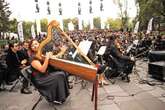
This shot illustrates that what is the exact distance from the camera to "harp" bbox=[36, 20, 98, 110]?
501 centimetres

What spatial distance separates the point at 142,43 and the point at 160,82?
7450mm

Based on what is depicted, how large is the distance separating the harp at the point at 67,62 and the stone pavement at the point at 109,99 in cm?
86

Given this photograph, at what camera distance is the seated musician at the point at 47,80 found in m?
6.25

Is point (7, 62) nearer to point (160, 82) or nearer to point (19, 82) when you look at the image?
point (19, 82)

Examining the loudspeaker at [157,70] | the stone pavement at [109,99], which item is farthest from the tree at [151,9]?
the stone pavement at [109,99]

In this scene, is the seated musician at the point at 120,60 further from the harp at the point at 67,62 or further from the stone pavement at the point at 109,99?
the harp at the point at 67,62

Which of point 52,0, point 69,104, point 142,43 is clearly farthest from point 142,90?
point 52,0

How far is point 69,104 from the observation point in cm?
672

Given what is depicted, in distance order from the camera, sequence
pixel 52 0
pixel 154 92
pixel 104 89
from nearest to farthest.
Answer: pixel 154 92
pixel 104 89
pixel 52 0

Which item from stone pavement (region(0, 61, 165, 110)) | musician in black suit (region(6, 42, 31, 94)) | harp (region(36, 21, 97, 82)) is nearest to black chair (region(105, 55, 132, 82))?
stone pavement (region(0, 61, 165, 110))

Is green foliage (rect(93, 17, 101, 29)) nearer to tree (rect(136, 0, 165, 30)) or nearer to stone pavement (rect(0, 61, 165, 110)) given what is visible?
tree (rect(136, 0, 165, 30))

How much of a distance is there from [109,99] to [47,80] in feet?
4.99

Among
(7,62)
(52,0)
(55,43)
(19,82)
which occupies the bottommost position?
(19,82)

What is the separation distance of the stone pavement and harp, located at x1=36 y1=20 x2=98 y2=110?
0.86 meters
